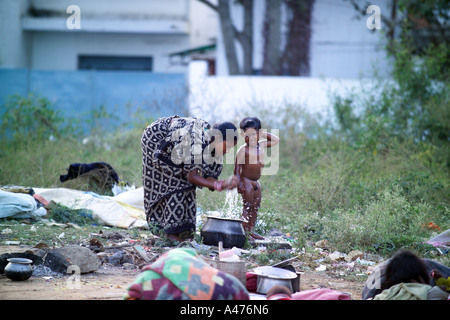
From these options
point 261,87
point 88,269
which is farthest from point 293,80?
point 88,269

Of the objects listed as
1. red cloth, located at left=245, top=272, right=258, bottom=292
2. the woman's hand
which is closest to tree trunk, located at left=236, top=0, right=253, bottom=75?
the woman's hand

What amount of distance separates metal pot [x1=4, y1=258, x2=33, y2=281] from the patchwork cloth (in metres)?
1.28

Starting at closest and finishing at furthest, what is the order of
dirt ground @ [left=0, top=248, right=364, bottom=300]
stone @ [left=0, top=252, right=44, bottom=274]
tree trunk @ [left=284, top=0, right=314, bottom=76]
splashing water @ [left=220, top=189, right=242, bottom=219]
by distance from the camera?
dirt ground @ [left=0, top=248, right=364, bottom=300], stone @ [left=0, top=252, right=44, bottom=274], splashing water @ [left=220, top=189, right=242, bottom=219], tree trunk @ [left=284, top=0, right=314, bottom=76]

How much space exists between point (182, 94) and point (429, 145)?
5738 millimetres

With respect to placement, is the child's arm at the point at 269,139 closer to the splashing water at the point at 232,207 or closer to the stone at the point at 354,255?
the splashing water at the point at 232,207

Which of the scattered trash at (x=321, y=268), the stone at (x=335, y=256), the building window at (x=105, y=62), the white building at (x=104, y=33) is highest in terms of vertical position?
the white building at (x=104, y=33)

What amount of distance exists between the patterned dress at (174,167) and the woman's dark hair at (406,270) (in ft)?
6.95

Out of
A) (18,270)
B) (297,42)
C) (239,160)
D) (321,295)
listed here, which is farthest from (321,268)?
(297,42)

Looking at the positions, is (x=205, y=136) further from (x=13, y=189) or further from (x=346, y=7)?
(x=346, y=7)

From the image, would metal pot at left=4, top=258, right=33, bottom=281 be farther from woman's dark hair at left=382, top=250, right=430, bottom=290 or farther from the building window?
the building window

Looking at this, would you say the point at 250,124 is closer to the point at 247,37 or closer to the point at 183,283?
the point at 183,283

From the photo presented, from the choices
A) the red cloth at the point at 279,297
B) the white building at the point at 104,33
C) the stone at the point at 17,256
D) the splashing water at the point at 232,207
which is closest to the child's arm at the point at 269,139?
the splashing water at the point at 232,207

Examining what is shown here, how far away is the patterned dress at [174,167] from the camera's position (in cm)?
504

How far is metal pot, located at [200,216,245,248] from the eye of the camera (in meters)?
5.10
